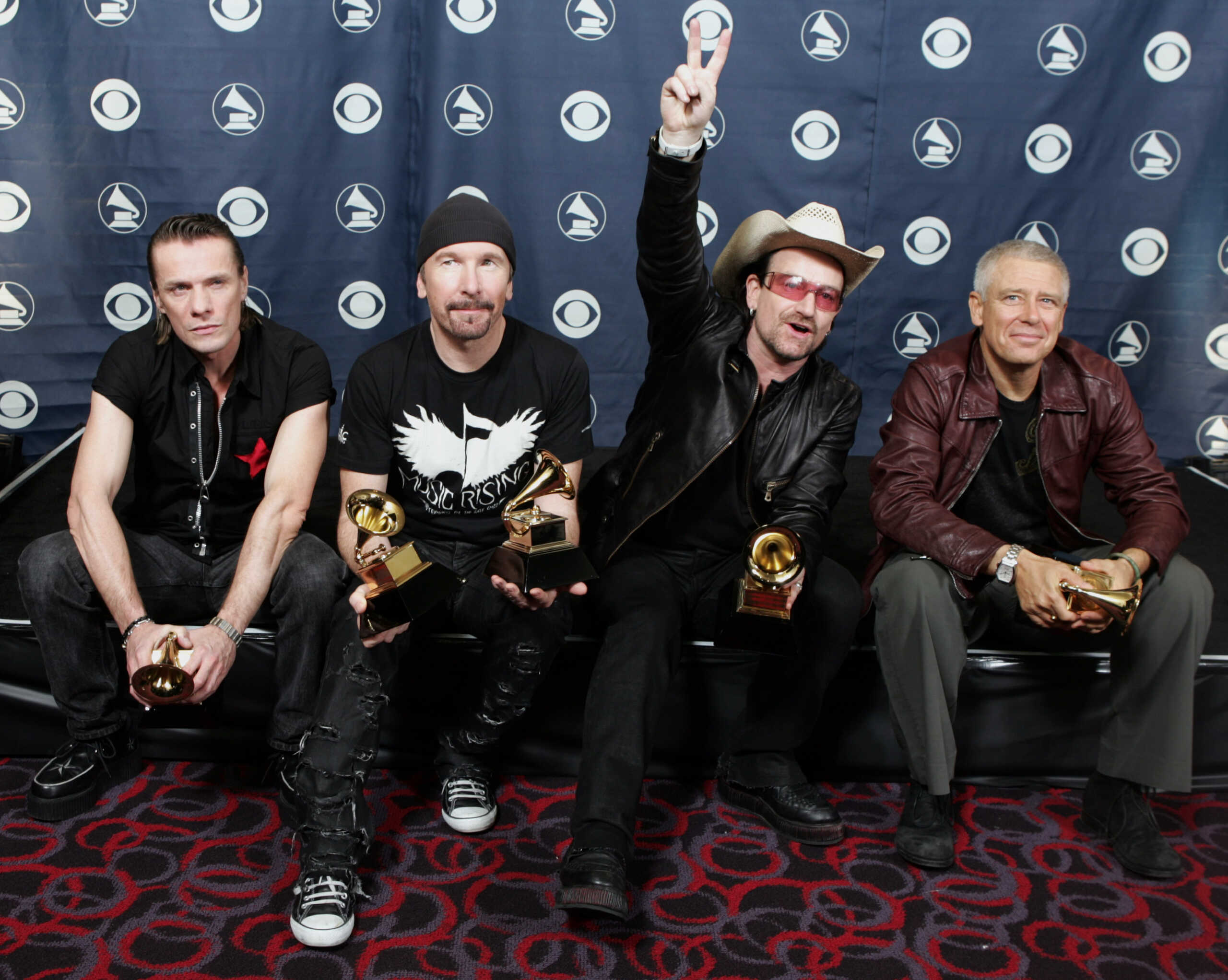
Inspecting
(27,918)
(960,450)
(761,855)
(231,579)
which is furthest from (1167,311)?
(27,918)

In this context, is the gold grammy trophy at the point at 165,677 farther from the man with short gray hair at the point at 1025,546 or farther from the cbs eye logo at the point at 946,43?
the cbs eye logo at the point at 946,43

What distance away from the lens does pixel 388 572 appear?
2.08 metres

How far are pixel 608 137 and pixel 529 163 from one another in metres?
0.31

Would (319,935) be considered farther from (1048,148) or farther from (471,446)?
(1048,148)

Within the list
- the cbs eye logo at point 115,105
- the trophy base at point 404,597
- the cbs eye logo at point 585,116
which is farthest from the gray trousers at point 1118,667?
the cbs eye logo at point 115,105

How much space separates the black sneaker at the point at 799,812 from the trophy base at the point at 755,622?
1.22 feet

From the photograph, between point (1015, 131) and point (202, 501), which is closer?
point (202, 501)

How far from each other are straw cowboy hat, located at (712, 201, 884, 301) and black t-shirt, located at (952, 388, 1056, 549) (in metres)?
0.47

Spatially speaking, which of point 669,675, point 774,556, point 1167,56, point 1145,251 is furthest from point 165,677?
point 1167,56

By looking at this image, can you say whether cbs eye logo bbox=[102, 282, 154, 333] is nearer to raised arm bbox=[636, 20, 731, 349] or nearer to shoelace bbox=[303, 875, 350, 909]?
raised arm bbox=[636, 20, 731, 349]

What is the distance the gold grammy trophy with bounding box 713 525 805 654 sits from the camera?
7.26ft

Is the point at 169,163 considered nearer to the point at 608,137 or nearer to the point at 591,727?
the point at 608,137

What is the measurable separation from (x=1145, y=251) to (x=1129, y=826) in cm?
260

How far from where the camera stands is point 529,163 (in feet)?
13.3
